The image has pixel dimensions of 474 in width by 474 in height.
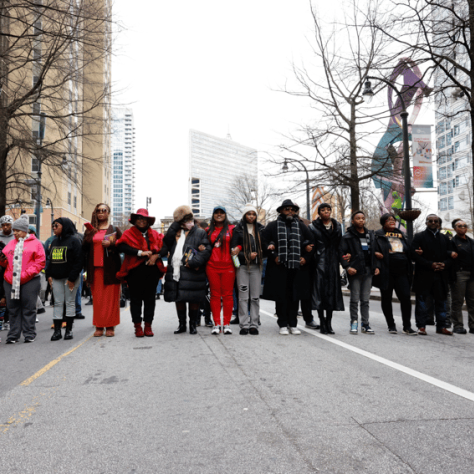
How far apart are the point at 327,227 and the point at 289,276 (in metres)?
1.11

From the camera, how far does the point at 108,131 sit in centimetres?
1867

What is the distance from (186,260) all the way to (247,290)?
1.14 meters

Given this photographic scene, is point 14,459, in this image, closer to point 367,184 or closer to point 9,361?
point 9,361

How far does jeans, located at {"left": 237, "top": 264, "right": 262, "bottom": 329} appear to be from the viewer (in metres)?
8.00

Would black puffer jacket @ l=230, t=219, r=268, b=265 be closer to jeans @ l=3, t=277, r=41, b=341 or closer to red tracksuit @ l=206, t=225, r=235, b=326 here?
red tracksuit @ l=206, t=225, r=235, b=326

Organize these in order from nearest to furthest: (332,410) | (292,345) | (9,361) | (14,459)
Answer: (14,459) → (332,410) → (9,361) → (292,345)

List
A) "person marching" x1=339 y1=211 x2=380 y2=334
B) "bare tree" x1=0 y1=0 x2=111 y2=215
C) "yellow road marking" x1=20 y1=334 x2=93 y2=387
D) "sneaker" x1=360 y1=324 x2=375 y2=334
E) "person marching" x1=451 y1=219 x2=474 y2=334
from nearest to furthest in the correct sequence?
"yellow road marking" x1=20 y1=334 x2=93 y2=387 < "sneaker" x1=360 y1=324 x2=375 y2=334 < "person marching" x1=339 y1=211 x2=380 y2=334 < "person marching" x1=451 y1=219 x2=474 y2=334 < "bare tree" x1=0 y1=0 x2=111 y2=215

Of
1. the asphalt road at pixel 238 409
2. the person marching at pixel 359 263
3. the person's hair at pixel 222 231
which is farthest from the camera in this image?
the person marching at pixel 359 263

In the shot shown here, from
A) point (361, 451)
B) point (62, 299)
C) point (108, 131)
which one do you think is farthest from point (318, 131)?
point (361, 451)

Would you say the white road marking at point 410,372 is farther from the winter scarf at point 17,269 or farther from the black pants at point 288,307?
the winter scarf at point 17,269

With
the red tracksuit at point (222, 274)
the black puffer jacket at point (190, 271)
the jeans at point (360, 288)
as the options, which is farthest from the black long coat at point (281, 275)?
the black puffer jacket at point (190, 271)

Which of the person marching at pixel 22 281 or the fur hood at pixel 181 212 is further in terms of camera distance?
the fur hood at pixel 181 212

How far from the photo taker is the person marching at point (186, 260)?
7.82 m

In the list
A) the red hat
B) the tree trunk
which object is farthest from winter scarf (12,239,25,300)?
the tree trunk
